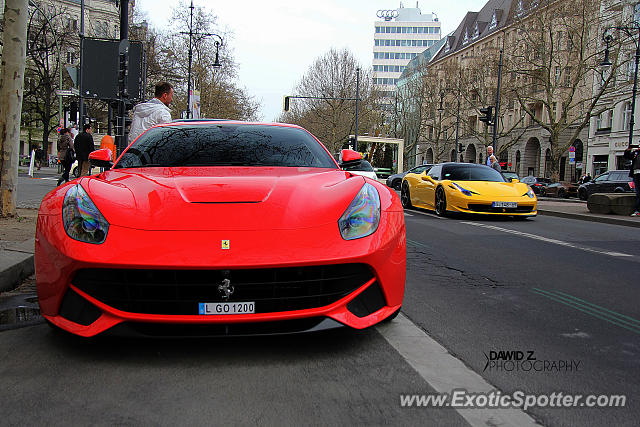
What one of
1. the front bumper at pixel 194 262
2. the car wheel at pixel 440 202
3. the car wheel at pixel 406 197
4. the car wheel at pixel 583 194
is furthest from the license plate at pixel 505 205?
the car wheel at pixel 583 194

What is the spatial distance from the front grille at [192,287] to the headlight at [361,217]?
29 cm

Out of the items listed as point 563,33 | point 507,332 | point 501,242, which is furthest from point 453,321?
point 563,33

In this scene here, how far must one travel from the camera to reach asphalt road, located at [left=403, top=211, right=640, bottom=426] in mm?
2811

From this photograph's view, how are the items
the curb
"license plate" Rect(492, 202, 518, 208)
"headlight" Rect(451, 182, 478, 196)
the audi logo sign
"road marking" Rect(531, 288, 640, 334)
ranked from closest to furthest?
"road marking" Rect(531, 288, 640, 334) → "license plate" Rect(492, 202, 518, 208) → "headlight" Rect(451, 182, 478, 196) → the curb → the audi logo sign

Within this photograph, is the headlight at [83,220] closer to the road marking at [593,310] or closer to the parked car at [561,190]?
the road marking at [593,310]

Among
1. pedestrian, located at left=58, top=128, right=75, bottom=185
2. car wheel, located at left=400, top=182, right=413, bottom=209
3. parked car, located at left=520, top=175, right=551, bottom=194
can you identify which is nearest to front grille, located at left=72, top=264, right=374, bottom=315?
car wheel, located at left=400, top=182, right=413, bottom=209

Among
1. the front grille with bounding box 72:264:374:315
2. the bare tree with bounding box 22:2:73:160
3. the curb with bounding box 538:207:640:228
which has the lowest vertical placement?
the curb with bounding box 538:207:640:228

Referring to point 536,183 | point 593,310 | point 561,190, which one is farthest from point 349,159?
point 536,183

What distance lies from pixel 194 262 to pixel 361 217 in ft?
3.08

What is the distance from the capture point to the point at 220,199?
3221mm

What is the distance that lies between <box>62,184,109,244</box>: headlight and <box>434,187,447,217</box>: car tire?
414 inches

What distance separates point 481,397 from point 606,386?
0.64 metres

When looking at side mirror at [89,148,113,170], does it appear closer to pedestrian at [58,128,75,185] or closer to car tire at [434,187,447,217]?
car tire at [434,187,447,217]

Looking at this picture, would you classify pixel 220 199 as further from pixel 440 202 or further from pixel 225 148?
pixel 440 202
